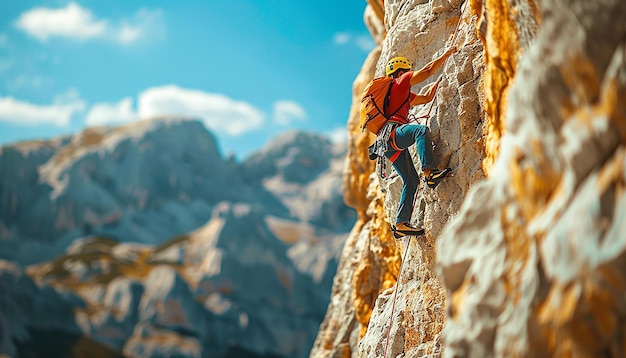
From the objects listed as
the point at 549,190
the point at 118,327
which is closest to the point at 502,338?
the point at 549,190

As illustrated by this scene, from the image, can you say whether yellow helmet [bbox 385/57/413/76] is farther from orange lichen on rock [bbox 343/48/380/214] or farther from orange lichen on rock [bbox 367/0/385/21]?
orange lichen on rock [bbox 367/0/385/21]

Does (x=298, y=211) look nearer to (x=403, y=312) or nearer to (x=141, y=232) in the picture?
(x=141, y=232)

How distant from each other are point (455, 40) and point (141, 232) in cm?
14440

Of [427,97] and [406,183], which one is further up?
[427,97]

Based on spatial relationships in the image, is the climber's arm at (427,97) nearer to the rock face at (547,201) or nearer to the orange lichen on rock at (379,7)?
the rock face at (547,201)

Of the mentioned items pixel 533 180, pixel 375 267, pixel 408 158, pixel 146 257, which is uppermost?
pixel 146 257

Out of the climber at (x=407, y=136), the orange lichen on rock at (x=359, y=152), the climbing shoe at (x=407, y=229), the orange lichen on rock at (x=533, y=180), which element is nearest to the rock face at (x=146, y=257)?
the orange lichen on rock at (x=359, y=152)

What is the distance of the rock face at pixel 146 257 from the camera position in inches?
3541

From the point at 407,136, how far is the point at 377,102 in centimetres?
113

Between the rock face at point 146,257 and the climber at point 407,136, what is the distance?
85593mm

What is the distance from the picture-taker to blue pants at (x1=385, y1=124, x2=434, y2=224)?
463 inches

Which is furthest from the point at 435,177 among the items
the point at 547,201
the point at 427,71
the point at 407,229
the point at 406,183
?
the point at 547,201

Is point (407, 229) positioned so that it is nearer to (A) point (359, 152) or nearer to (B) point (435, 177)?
(B) point (435, 177)

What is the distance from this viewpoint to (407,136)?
472 inches
